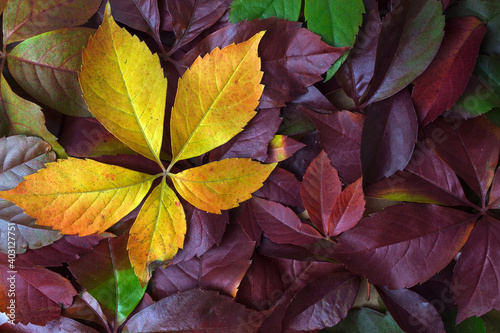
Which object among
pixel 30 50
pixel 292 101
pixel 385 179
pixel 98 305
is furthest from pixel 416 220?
pixel 30 50

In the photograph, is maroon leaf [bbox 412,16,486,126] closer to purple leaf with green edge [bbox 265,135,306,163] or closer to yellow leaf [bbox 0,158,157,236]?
purple leaf with green edge [bbox 265,135,306,163]

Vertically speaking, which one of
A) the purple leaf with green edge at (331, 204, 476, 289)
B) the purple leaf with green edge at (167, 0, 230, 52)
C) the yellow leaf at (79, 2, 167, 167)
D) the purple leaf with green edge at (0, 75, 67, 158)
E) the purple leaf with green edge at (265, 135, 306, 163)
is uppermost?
the purple leaf with green edge at (167, 0, 230, 52)

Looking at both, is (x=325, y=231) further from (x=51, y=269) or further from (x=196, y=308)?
(x=51, y=269)

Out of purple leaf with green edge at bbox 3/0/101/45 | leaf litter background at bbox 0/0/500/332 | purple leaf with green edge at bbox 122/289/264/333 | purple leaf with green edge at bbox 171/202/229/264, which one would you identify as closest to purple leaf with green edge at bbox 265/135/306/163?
leaf litter background at bbox 0/0/500/332

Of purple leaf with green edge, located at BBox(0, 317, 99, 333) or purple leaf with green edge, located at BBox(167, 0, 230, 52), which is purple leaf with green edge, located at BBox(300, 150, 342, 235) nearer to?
purple leaf with green edge, located at BBox(167, 0, 230, 52)

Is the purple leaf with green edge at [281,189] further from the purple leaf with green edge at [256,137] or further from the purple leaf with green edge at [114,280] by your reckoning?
the purple leaf with green edge at [114,280]

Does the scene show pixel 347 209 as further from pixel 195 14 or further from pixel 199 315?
pixel 195 14

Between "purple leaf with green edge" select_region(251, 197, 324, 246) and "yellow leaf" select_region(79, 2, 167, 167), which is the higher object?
"yellow leaf" select_region(79, 2, 167, 167)
